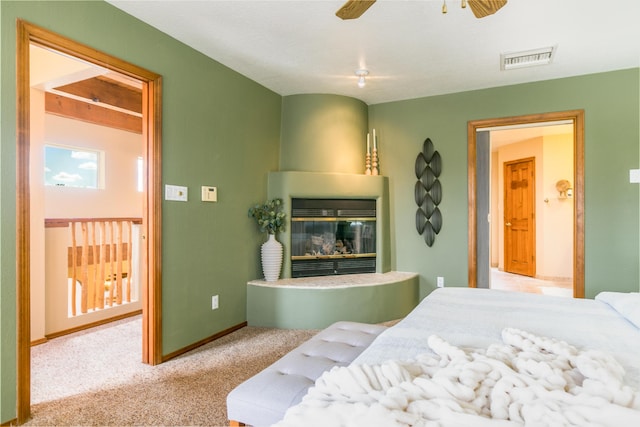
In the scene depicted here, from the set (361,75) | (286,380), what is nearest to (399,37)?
(361,75)

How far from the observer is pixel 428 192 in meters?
3.97

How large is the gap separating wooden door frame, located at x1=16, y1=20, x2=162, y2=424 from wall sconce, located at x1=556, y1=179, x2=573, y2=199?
5.93m

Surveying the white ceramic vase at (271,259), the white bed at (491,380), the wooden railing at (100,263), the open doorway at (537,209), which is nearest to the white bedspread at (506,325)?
the white bed at (491,380)

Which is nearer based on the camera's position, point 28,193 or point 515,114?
point 28,193

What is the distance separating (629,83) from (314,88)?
2.91 metres

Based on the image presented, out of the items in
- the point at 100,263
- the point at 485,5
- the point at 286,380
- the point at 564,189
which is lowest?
the point at 286,380

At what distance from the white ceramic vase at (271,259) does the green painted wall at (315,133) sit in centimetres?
89

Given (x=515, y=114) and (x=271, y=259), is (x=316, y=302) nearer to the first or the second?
(x=271, y=259)

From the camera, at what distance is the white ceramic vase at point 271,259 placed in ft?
11.5

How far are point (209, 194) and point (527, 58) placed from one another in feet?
9.55

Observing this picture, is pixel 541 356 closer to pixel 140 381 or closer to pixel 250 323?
pixel 140 381

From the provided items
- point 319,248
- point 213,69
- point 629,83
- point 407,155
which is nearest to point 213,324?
point 319,248

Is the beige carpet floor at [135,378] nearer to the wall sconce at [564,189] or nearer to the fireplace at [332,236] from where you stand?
the fireplace at [332,236]

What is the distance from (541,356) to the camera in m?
1.07
